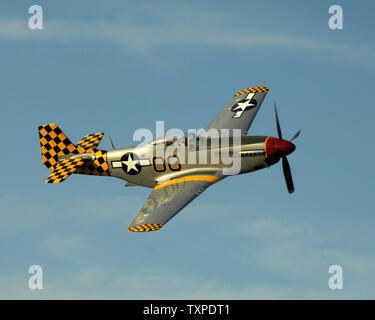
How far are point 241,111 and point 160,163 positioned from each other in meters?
4.75

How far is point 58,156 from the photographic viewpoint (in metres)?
26.8

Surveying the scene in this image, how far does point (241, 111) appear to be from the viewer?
1094 inches

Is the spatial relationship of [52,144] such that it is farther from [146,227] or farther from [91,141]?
[146,227]

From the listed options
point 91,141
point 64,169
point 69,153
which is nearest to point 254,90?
point 91,141

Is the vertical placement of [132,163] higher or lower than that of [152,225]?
higher

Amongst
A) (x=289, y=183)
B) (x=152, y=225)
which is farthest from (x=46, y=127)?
(x=289, y=183)

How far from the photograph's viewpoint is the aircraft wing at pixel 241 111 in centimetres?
2714

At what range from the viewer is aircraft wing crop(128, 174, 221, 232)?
2178 cm

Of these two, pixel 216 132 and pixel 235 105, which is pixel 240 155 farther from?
pixel 235 105

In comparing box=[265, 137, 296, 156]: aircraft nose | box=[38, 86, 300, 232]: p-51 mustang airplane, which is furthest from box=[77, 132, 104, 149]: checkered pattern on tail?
box=[265, 137, 296, 156]: aircraft nose

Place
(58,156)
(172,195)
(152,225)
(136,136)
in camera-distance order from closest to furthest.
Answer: (152,225) < (172,195) < (136,136) < (58,156)

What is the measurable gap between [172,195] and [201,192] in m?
1.00

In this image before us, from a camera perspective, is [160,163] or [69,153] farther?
[69,153]

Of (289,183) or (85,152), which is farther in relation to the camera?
(85,152)
